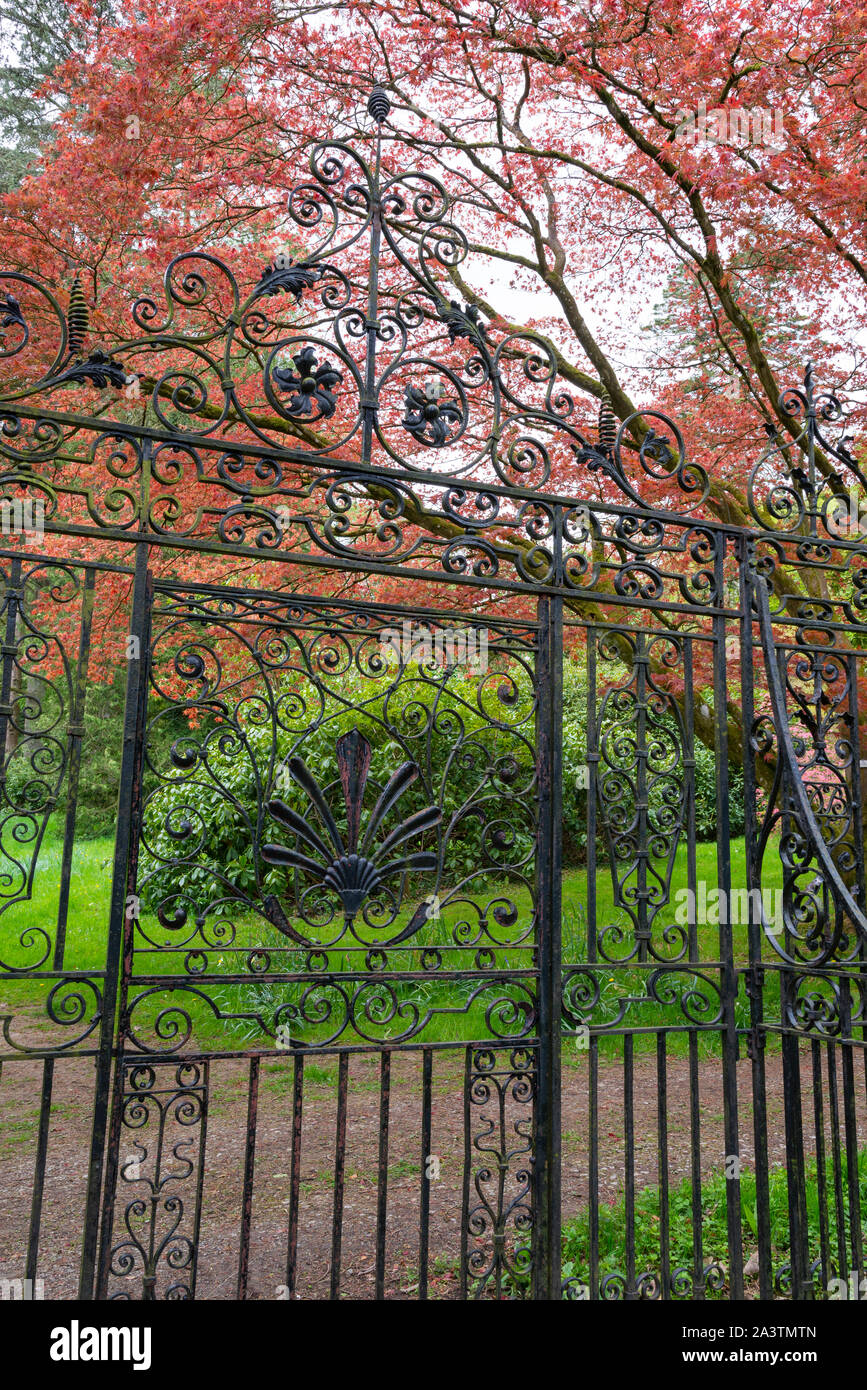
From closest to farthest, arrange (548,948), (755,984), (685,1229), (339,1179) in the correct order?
(339,1179) < (548,948) < (755,984) < (685,1229)

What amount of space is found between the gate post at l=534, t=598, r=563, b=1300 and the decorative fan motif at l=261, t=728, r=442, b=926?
0.36 m

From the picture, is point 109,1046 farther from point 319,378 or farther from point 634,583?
point 634,583

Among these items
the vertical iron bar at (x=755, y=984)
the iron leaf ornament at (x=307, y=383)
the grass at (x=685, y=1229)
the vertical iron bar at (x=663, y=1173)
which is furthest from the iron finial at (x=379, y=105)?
the grass at (x=685, y=1229)

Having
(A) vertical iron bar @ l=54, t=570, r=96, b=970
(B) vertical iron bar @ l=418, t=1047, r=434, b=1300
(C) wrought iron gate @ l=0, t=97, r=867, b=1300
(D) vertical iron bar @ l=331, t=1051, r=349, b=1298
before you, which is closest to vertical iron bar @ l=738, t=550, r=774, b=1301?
(C) wrought iron gate @ l=0, t=97, r=867, b=1300

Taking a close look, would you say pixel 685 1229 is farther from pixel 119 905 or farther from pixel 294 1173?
pixel 119 905

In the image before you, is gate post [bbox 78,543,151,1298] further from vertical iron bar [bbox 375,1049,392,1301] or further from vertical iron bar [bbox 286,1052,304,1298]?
vertical iron bar [bbox 375,1049,392,1301]

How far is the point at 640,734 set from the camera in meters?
3.38

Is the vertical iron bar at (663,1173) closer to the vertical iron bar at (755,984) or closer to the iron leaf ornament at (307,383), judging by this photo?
the vertical iron bar at (755,984)

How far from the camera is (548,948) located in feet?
10.1

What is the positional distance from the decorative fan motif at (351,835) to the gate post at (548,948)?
36cm

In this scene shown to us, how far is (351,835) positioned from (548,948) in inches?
27.9

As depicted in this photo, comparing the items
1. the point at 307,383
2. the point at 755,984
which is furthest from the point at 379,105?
the point at 755,984

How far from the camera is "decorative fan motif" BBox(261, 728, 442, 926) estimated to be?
2906 millimetres

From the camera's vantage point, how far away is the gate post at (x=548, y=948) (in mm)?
2947
